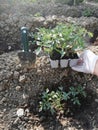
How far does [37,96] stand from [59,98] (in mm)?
224

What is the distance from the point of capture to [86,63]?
2.75 meters

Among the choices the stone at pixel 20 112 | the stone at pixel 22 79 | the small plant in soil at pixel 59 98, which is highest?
the stone at pixel 22 79

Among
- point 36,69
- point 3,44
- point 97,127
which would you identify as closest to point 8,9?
point 3,44

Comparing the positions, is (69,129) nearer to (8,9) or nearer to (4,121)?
(4,121)

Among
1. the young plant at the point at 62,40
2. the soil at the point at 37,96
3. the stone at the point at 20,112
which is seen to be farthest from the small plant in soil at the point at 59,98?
the young plant at the point at 62,40

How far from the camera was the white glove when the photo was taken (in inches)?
106

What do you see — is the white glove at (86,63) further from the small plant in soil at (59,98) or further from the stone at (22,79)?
the stone at (22,79)

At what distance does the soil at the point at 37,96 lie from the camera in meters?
2.54

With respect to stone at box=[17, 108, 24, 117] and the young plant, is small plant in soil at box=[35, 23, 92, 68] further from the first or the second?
stone at box=[17, 108, 24, 117]

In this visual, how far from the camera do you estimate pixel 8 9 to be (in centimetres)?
430

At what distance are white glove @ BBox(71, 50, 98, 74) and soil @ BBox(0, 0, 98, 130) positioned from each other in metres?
0.10

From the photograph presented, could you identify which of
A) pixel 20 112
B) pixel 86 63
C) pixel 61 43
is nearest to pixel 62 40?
pixel 61 43

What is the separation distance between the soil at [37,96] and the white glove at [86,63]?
0.10 m

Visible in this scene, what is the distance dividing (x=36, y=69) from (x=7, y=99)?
0.42 m
